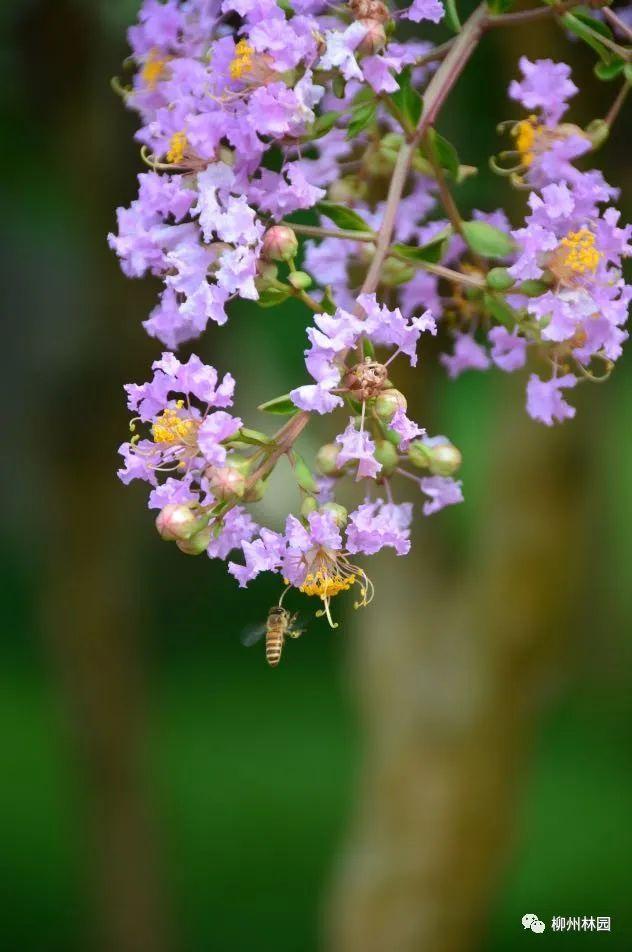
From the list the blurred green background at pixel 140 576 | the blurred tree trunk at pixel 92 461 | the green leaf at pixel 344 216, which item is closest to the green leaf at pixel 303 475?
the green leaf at pixel 344 216

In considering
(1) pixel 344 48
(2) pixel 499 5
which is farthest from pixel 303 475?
(2) pixel 499 5

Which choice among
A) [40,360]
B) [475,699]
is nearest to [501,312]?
[475,699]

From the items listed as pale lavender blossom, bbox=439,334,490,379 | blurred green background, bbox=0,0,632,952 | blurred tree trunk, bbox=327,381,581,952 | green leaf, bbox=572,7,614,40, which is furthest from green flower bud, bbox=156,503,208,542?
blurred tree trunk, bbox=327,381,581,952

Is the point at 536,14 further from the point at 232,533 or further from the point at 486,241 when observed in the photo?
the point at 232,533

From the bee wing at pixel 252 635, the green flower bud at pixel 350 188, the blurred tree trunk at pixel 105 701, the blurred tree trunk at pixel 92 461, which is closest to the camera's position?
the green flower bud at pixel 350 188

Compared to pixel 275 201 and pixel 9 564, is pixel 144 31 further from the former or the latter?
pixel 9 564

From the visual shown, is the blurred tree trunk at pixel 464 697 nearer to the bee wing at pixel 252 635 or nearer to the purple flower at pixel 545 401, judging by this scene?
the bee wing at pixel 252 635
